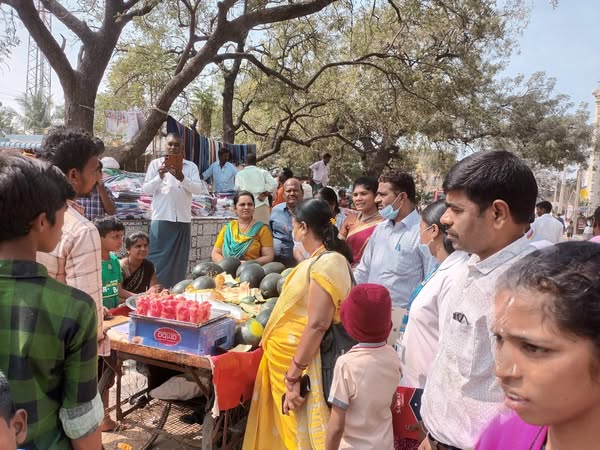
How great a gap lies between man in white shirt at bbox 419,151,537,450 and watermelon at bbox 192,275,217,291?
2.57 meters

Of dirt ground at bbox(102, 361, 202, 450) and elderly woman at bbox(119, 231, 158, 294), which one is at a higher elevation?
elderly woman at bbox(119, 231, 158, 294)

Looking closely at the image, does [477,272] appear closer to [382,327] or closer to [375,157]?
[382,327]

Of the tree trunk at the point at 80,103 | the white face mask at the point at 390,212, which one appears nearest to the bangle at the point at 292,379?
the white face mask at the point at 390,212

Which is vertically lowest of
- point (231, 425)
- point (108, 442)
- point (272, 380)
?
point (108, 442)

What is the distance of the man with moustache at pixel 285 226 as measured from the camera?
5.10 meters

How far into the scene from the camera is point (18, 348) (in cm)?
129

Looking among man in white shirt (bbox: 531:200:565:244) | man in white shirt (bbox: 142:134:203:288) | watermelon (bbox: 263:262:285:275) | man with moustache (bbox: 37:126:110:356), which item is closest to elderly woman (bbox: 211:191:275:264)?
watermelon (bbox: 263:262:285:275)

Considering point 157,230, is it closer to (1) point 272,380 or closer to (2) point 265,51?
(1) point 272,380

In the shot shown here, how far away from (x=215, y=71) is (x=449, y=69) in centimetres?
667

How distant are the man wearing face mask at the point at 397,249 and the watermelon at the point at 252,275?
2.97 ft

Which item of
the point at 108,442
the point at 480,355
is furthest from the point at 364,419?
the point at 108,442

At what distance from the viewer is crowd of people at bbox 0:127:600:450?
0.83 meters

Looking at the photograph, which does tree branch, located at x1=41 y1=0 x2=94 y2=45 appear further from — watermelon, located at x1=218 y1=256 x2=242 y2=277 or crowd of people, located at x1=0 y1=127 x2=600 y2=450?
crowd of people, located at x1=0 y1=127 x2=600 y2=450

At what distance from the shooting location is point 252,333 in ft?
10.2
